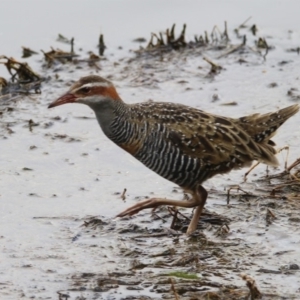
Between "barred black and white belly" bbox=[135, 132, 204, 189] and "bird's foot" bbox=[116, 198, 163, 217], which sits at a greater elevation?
"barred black and white belly" bbox=[135, 132, 204, 189]

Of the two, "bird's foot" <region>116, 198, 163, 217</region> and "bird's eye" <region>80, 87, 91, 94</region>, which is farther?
"bird's foot" <region>116, 198, 163, 217</region>

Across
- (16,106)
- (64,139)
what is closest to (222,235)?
(64,139)

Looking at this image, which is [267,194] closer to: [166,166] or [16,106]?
[166,166]

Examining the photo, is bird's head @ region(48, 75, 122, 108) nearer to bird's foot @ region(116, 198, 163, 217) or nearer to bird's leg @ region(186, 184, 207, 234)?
bird's foot @ region(116, 198, 163, 217)

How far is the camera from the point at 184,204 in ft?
30.3

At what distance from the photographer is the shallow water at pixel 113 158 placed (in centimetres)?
833

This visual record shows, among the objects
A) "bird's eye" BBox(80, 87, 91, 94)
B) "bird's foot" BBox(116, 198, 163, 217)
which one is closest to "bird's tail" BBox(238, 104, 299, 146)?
"bird's foot" BBox(116, 198, 163, 217)

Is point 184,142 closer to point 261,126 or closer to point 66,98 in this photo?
point 261,126

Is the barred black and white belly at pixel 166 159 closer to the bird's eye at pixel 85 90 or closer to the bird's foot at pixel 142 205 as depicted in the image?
the bird's foot at pixel 142 205

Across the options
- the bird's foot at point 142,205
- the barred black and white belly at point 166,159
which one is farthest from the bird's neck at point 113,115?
the bird's foot at point 142,205

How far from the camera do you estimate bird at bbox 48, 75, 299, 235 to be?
9016 millimetres

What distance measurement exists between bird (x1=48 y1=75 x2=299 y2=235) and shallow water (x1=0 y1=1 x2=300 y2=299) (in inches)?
17.2

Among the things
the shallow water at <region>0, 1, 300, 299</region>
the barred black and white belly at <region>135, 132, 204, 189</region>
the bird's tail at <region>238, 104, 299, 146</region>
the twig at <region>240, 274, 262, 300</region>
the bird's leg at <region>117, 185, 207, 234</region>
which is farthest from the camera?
the bird's tail at <region>238, 104, 299, 146</region>

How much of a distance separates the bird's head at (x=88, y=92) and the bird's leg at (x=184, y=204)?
0.95m
